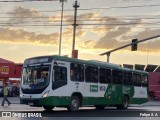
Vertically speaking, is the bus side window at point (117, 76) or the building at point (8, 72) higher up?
the building at point (8, 72)

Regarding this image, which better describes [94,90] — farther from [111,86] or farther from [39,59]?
[39,59]

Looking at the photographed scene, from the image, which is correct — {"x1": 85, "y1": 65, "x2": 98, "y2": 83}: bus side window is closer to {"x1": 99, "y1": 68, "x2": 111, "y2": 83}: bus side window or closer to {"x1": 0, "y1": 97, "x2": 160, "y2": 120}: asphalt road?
{"x1": 99, "y1": 68, "x2": 111, "y2": 83}: bus side window

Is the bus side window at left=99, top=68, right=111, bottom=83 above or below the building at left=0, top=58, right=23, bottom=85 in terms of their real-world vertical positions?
below

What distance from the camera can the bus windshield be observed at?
21.6m

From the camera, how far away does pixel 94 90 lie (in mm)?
25156

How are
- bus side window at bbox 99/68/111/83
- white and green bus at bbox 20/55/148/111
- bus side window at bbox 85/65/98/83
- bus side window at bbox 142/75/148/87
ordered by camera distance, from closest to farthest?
white and green bus at bbox 20/55/148/111
bus side window at bbox 85/65/98/83
bus side window at bbox 99/68/111/83
bus side window at bbox 142/75/148/87

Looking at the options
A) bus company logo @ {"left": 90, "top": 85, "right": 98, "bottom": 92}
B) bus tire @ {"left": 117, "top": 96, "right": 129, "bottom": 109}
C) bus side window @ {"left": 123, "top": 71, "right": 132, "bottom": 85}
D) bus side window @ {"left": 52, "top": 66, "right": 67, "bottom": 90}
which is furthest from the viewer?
bus tire @ {"left": 117, "top": 96, "right": 129, "bottom": 109}

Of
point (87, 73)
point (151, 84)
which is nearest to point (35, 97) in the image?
point (87, 73)

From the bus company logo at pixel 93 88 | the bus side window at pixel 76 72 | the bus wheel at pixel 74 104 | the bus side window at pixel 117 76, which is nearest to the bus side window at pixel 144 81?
the bus side window at pixel 117 76

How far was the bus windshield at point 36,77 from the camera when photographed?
21.6 metres

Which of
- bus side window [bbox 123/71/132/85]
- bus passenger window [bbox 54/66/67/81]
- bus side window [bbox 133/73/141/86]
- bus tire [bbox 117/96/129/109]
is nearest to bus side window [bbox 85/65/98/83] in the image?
bus passenger window [bbox 54/66/67/81]

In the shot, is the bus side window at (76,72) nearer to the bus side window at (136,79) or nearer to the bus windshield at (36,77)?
the bus windshield at (36,77)

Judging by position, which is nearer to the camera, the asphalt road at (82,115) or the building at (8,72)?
the asphalt road at (82,115)

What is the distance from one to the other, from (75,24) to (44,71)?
31.6m
